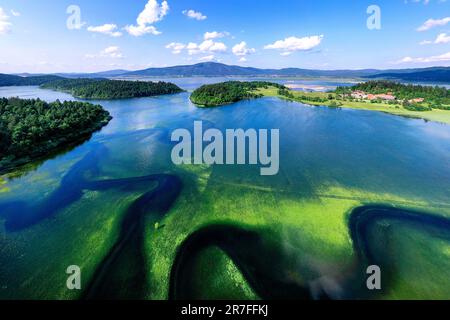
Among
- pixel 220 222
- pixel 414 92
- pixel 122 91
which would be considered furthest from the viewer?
pixel 122 91

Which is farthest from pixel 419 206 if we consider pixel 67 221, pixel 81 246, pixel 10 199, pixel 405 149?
pixel 10 199

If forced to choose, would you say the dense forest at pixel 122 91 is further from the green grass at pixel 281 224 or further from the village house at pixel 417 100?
the village house at pixel 417 100

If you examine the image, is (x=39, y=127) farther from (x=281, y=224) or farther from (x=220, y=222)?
(x=281, y=224)

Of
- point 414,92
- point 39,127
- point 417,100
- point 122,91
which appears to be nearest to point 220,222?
point 39,127

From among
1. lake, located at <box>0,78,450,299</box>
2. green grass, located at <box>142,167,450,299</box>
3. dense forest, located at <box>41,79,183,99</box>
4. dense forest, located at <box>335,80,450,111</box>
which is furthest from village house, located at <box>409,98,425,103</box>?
dense forest, located at <box>41,79,183,99</box>

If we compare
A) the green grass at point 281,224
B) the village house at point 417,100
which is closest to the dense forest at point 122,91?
the green grass at point 281,224
